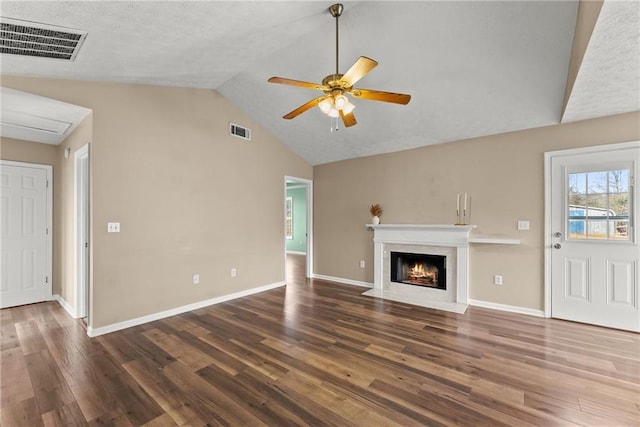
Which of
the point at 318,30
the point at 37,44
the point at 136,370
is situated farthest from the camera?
the point at 318,30

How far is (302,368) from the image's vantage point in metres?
2.44

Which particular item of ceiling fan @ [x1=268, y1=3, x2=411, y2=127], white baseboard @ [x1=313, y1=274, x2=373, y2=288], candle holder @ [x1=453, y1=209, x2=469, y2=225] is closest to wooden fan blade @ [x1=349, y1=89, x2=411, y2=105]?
ceiling fan @ [x1=268, y1=3, x2=411, y2=127]

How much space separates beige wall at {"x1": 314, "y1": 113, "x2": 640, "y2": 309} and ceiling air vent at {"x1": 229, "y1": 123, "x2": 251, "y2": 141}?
2.02 meters

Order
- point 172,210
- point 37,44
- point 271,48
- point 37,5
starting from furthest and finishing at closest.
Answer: point 172,210 < point 271,48 < point 37,44 < point 37,5

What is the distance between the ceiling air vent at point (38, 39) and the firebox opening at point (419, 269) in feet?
15.8

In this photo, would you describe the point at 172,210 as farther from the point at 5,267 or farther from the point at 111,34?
the point at 5,267

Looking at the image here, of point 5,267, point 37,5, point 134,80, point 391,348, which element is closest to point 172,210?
point 134,80

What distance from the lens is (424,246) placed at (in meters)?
4.59

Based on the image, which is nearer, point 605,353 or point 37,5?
point 37,5

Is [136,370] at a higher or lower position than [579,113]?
lower

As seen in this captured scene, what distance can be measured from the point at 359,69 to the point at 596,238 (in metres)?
3.61

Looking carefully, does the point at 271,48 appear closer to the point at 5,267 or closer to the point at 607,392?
the point at 607,392

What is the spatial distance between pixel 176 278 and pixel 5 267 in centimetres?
264

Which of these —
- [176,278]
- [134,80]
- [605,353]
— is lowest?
[605,353]
